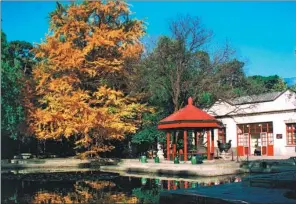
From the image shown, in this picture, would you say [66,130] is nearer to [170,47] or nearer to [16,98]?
[16,98]

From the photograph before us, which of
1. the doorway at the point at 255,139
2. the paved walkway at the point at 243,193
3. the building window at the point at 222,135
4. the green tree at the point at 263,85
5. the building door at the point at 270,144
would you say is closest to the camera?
the paved walkway at the point at 243,193

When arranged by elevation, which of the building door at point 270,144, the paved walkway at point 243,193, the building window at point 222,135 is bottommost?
the paved walkway at point 243,193

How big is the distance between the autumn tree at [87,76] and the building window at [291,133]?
10.9 m

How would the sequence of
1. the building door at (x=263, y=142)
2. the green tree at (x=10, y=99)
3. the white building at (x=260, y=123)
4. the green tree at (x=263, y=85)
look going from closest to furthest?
the green tree at (x=10, y=99), the white building at (x=260, y=123), the building door at (x=263, y=142), the green tree at (x=263, y=85)

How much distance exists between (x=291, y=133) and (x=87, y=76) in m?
15.6

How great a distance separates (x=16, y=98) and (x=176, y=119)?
1240 centimetres

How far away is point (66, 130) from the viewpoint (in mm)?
27953

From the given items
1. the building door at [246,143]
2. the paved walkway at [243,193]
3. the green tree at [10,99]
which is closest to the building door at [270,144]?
the building door at [246,143]

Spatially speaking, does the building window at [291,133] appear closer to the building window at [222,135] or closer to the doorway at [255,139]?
the doorway at [255,139]

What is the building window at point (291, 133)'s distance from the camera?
31781 mm

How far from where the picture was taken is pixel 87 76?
3080 cm

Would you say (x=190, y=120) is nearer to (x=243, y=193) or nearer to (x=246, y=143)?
(x=246, y=143)

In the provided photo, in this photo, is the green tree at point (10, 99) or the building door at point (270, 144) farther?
the building door at point (270, 144)

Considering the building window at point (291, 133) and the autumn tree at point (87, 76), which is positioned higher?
the autumn tree at point (87, 76)
